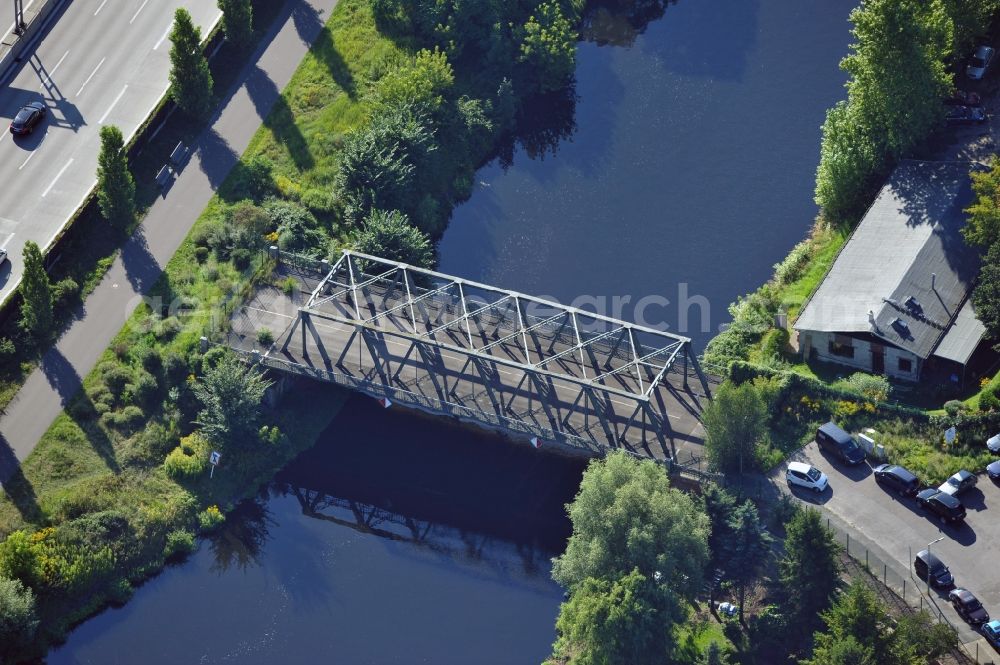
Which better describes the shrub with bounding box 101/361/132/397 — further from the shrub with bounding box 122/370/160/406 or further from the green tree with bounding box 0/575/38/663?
the green tree with bounding box 0/575/38/663

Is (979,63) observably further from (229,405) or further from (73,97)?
(73,97)

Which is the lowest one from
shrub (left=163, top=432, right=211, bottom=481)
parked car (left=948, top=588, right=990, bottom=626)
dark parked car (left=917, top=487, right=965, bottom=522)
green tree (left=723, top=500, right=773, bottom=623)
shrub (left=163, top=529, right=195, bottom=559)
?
shrub (left=163, top=529, right=195, bottom=559)

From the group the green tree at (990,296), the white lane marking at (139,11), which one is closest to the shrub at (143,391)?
the white lane marking at (139,11)

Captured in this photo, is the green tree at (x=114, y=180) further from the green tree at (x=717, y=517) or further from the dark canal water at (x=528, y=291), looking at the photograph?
the green tree at (x=717, y=517)

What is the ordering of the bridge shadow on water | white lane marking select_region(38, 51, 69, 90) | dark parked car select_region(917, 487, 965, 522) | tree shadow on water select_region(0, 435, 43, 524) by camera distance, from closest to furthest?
dark parked car select_region(917, 487, 965, 522) → tree shadow on water select_region(0, 435, 43, 524) → the bridge shadow on water → white lane marking select_region(38, 51, 69, 90)

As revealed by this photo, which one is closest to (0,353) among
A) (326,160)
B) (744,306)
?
(326,160)

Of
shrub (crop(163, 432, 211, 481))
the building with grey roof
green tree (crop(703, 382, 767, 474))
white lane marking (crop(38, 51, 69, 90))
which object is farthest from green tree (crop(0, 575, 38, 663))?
the building with grey roof
